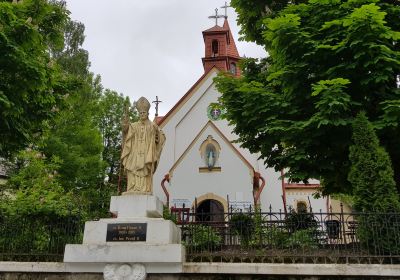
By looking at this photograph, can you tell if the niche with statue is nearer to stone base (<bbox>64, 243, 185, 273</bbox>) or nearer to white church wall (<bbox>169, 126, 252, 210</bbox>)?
white church wall (<bbox>169, 126, 252, 210</bbox>)

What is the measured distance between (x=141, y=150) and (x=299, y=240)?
343cm

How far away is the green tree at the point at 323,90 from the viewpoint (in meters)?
9.03

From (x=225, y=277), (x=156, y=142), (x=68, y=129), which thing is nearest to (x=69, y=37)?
(x=68, y=129)

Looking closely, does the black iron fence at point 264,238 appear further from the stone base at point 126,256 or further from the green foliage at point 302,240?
the stone base at point 126,256

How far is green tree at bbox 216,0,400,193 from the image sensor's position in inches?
356

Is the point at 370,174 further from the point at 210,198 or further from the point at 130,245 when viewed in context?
the point at 210,198

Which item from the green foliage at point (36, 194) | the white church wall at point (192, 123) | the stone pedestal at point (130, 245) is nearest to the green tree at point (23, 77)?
the green foliage at point (36, 194)

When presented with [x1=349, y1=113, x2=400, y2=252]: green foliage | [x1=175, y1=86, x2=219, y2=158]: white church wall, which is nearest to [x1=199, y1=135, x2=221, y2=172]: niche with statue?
[x1=175, y1=86, x2=219, y2=158]: white church wall

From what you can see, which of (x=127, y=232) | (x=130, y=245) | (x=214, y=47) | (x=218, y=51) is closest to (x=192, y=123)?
(x=218, y=51)

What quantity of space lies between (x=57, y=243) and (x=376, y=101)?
7.83 m

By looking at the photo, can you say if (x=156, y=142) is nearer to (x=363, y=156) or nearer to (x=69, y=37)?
(x=363, y=156)

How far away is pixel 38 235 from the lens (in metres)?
8.47

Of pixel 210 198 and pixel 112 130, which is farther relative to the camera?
pixel 112 130

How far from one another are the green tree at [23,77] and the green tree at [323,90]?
5.08 m
